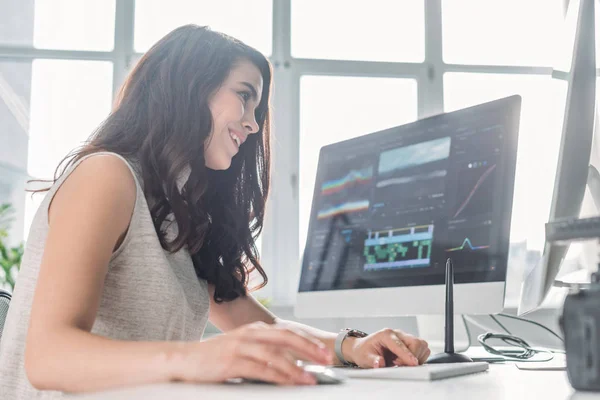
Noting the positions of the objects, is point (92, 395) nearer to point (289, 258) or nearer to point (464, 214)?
point (464, 214)

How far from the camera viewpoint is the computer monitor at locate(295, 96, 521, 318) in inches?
46.7

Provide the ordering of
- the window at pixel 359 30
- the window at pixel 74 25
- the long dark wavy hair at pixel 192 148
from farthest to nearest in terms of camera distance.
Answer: the window at pixel 359 30 < the window at pixel 74 25 < the long dark wavy hair at pixel 192 148

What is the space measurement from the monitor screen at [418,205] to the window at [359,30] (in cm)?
212

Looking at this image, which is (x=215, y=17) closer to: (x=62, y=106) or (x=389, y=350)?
(x=62, y=106)

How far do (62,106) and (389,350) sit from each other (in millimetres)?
2804

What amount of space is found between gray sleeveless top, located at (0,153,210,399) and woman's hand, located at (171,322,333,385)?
0.39 m

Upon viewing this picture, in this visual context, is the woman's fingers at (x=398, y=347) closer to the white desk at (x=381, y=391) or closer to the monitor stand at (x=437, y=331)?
the white desk at (x=381, y=391)

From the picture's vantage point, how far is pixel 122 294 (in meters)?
1.07

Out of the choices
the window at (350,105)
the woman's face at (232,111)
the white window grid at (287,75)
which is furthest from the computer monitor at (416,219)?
the window at (350,105)

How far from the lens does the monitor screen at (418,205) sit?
1196mm

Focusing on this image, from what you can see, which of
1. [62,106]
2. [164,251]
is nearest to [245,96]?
[164,251]

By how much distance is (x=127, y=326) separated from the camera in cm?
108

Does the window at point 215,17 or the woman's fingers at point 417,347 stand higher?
the window at point 215,17

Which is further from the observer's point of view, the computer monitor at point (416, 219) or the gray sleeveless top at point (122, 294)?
the computer monitor at point (416, 219)
